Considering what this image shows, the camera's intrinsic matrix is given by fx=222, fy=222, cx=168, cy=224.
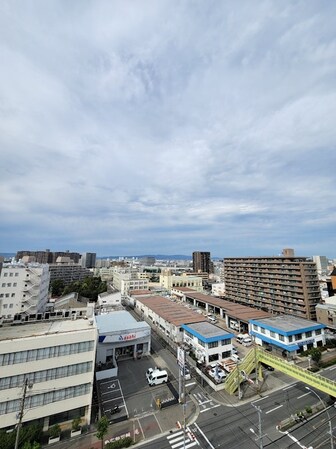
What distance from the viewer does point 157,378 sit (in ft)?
130

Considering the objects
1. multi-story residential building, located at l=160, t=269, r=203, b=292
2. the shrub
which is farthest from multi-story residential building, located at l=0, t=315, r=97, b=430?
multi-story residential building, located at l=160, t=269, r=203, b=292

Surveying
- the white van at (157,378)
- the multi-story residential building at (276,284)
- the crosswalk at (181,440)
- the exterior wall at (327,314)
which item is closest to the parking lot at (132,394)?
the white van at (157,378)

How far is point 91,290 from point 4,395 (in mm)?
91608

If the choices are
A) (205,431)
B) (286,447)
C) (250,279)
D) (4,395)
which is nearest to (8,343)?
(4,395)

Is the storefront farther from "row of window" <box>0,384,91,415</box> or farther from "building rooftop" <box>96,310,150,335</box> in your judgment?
"row of window" <box>0,384,91,415</box>

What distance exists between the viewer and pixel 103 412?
32.3m

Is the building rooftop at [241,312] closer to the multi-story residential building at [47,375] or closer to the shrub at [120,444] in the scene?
the shrub at [120,444]

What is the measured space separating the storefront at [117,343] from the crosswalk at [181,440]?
18.7m

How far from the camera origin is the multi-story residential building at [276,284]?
236 ft

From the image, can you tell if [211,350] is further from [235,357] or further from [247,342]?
[247,342]

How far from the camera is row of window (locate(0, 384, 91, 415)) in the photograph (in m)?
27.1

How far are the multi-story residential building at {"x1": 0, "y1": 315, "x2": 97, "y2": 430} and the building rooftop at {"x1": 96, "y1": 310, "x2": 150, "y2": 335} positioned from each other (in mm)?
14947

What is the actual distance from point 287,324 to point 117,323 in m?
41.9

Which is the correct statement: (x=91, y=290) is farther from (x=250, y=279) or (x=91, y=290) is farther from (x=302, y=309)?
(x=302, y=309)
